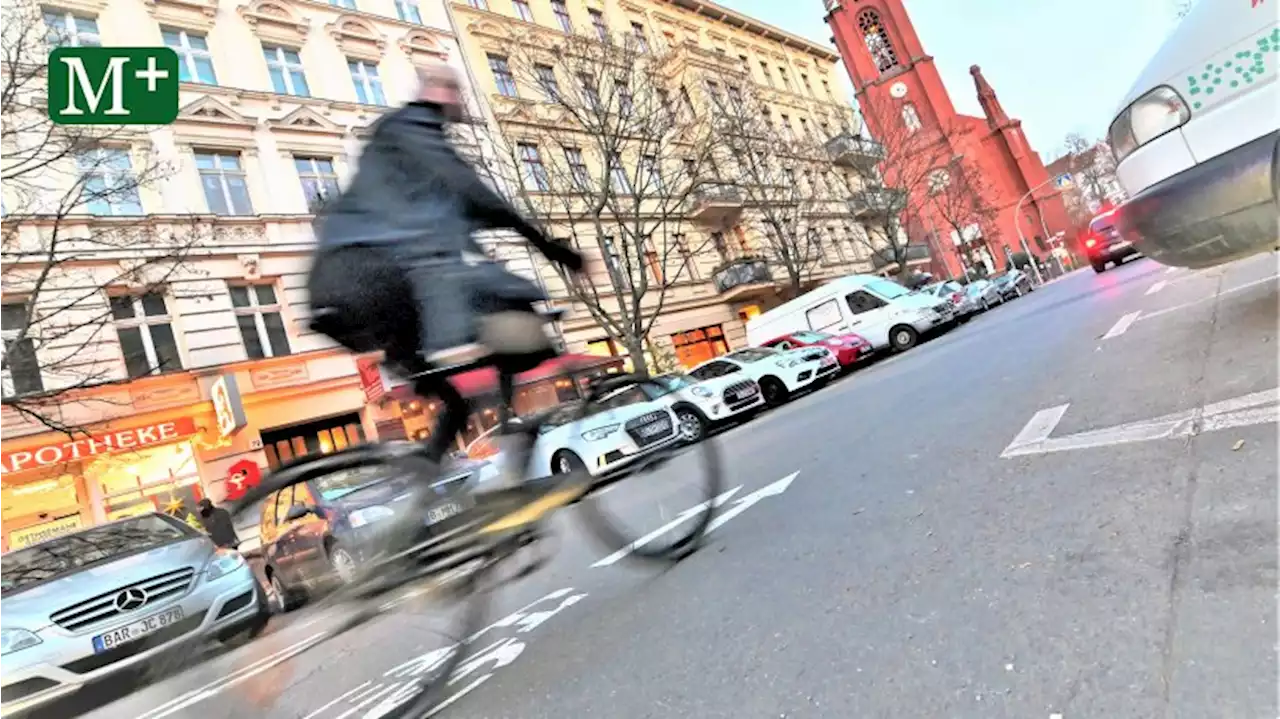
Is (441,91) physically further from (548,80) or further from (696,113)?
(696,113)

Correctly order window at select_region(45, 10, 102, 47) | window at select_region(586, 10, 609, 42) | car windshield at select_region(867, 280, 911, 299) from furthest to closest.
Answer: window at select_region(586, 10, 609, 42) < car windshield at select_region(867, 280, 911, 299) < window at select_region(45, 10, 102, 47)

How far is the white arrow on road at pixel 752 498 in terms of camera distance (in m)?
4.12

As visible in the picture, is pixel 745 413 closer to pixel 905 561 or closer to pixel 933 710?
pixel 905 561

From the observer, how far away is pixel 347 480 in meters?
3.31

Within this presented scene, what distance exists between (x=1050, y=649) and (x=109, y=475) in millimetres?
18032

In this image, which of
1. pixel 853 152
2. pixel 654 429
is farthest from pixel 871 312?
pixel 853 152

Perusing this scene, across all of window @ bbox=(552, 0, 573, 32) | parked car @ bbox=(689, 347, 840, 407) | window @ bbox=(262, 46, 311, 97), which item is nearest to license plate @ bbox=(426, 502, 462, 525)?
parked car @ bbox=(689, 347, 840, 407)

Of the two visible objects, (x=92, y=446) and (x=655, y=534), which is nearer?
(x=655, y=534)

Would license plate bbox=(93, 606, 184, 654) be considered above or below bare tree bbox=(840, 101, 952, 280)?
below

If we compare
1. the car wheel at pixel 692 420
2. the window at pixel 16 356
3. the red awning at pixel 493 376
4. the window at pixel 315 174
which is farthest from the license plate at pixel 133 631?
the window at pixel 315 174

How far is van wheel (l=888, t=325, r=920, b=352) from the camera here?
17812 mm

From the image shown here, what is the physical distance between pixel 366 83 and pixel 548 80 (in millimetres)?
5784

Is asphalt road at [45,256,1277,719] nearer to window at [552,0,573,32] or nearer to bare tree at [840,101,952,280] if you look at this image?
window at [552,0,573,32]

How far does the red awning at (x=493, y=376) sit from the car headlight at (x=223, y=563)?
2991mm
